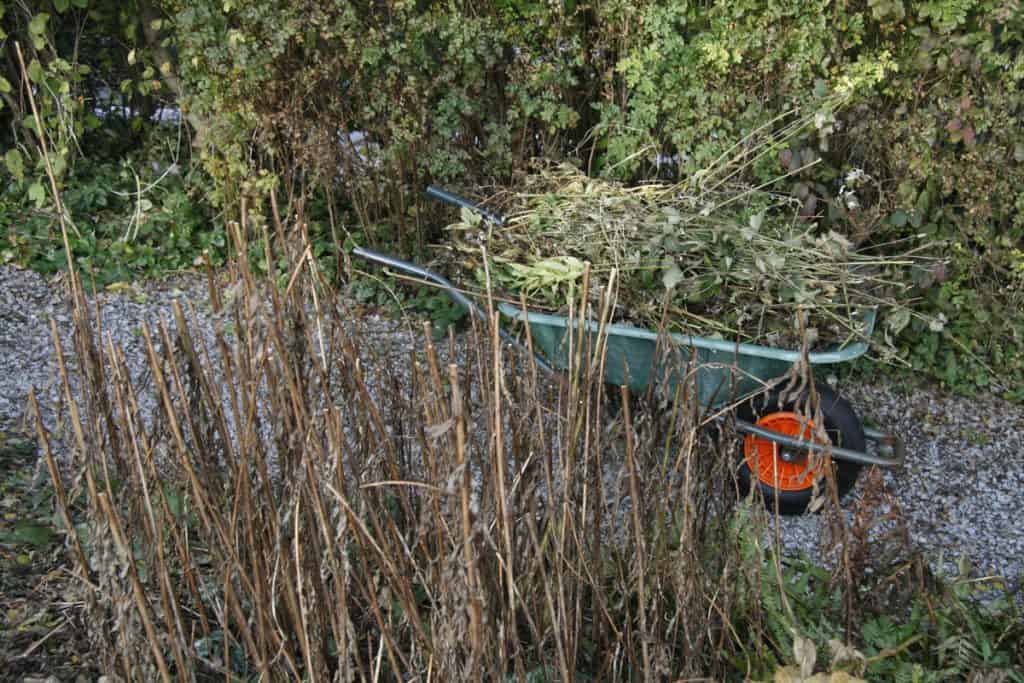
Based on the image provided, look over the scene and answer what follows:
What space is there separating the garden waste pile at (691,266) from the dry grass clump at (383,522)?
2.88ft

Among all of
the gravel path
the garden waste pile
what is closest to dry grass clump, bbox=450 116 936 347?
the garden waste pile

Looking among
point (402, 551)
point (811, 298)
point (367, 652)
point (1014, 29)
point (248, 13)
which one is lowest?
point (367, 652)

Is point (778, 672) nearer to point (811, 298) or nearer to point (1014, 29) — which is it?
point (811, 298)

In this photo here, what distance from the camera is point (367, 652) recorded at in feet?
6.01

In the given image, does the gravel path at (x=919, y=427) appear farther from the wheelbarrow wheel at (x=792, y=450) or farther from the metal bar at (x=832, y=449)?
the metal bar at (x=832, y=449)

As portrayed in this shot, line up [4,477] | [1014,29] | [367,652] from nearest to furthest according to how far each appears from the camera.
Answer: [367,652] < [4,477] < [1014,29]

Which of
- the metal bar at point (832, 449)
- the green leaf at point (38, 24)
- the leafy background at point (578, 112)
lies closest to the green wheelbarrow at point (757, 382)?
the metal bar at point (832, 449)

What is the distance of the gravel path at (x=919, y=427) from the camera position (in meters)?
3.11

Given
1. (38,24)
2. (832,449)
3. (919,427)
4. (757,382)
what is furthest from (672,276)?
(38,24)

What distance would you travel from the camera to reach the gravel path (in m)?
3.11

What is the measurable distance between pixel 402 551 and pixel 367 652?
0.89 feet

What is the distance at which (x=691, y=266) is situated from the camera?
280cm

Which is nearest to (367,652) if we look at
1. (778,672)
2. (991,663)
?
(778,672)

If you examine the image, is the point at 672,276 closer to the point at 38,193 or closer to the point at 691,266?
the point at 691,266
